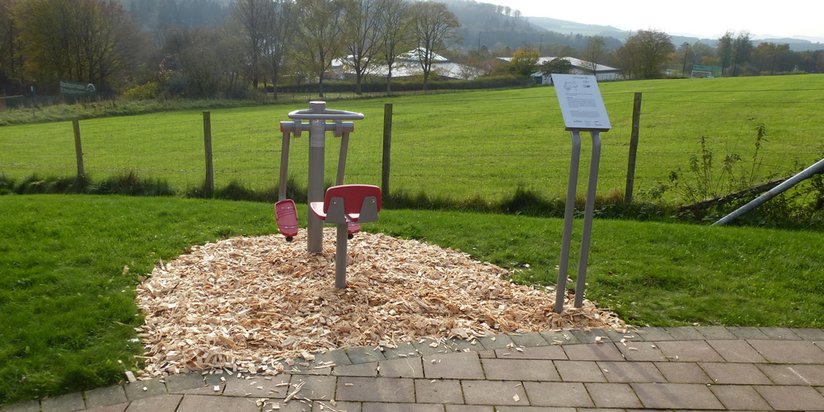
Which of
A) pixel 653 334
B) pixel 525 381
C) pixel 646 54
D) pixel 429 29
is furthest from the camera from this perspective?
pixel 429 29

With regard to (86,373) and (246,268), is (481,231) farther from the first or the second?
(86,373)

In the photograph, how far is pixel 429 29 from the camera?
75562 mm

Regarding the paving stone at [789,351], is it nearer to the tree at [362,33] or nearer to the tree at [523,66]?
the tree at [362,33]

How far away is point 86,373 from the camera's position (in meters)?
3.61

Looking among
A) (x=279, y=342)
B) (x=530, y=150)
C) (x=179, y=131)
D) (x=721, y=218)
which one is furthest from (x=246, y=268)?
(x=179, y=131)

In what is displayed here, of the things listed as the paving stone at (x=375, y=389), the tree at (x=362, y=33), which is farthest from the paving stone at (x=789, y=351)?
the tree at (x=362, y=33)

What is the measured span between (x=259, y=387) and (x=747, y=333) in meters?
3.53

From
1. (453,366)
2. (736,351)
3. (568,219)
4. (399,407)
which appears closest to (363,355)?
(453,366)

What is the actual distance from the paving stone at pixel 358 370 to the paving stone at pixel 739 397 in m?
2.06

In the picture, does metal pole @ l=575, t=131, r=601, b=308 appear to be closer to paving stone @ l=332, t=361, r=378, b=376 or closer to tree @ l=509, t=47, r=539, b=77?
paving stone @ l=332, t=361, r=378, b=376

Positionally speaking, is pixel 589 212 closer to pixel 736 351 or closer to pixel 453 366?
pixel 736 351

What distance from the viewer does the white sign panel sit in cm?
441

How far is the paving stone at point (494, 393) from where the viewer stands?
3.48 meters

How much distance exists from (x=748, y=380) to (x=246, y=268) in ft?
13.6
